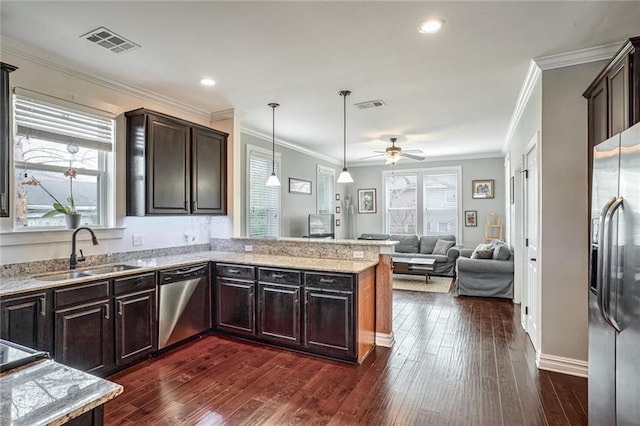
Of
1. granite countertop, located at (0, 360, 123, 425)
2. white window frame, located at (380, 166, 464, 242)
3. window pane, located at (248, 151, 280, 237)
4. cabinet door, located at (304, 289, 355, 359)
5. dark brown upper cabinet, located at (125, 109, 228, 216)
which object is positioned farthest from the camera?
white window frame, located at (380, 166, 464, 242)

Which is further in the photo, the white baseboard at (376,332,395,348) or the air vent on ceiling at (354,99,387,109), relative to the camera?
the air vent on ceiling at (354,99,387,109)

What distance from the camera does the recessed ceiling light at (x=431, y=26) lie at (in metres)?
2.49

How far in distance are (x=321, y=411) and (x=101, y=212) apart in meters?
2.92

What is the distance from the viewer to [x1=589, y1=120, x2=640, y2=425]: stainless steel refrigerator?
1534 millimetres

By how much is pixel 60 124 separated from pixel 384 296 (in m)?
3.57

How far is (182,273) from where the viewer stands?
366 cm

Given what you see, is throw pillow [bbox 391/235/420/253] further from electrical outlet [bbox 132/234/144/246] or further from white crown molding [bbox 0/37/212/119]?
electrical outlet [bbox 132/234/144/246]

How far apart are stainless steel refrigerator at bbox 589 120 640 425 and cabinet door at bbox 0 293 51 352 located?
354cm

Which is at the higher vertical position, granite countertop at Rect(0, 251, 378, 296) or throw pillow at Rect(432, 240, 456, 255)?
granite countertop at Rect(0, 251, 378, 296)

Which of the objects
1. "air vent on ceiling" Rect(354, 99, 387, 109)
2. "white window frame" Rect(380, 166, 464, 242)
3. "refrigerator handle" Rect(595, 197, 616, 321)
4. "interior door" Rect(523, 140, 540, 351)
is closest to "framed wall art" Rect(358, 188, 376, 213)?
"white window frame" Rect(380, 166, 464, 242)

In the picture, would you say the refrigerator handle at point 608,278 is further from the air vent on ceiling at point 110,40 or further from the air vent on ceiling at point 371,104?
Answer: the air vent on ceiling at point 110,40

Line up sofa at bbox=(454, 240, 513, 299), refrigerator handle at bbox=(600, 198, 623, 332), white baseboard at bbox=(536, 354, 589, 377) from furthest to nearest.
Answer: sofa at bbox=(454, 240, 513, 299) < white baseboard at bbox=(536, 354, 589, 377) < refrigerator handle at bbox=(600, 198, 623, 332)

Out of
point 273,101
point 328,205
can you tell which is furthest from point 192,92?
point 328,205

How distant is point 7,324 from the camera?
2.34m
